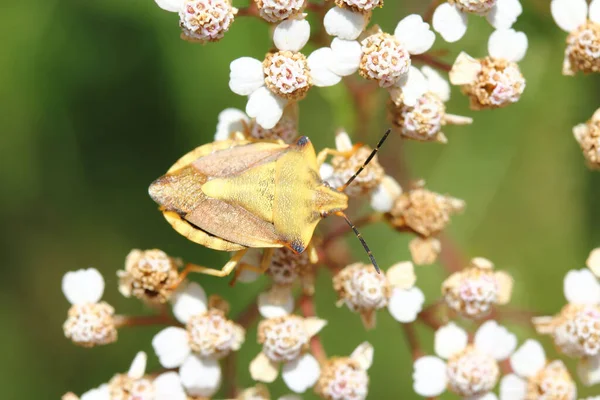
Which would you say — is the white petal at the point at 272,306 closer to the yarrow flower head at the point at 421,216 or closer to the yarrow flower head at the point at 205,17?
the yarrow flower head at the point at 421,216

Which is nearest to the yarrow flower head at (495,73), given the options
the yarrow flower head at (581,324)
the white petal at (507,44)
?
the white petal at (507,44)

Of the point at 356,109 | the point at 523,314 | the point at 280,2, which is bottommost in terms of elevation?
the point at 523,314

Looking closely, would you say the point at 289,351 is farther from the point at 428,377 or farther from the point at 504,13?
the point at 504,13

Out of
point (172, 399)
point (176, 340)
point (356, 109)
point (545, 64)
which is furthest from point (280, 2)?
point (545, 64)

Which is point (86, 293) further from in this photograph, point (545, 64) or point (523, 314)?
point (545, 64)

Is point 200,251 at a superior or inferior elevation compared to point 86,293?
inferior

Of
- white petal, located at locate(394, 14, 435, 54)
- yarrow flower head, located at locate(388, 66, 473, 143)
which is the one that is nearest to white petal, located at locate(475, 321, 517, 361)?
yarrow flower head, located at locate(388, 66, 473, 143)

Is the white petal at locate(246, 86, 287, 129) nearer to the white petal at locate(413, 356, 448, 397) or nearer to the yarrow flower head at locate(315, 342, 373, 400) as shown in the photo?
the yarrow flower head at locate(315, 342, 373, 400)

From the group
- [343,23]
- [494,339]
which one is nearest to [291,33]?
[343,23]
